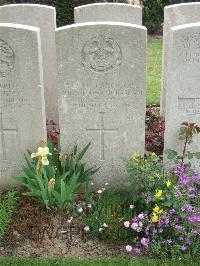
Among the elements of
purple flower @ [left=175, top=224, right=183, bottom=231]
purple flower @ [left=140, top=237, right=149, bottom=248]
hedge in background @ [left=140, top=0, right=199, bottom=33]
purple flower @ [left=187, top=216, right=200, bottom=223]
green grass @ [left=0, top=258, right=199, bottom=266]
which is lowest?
green grass @ [left=0, top=258, right=199, bottom=266]

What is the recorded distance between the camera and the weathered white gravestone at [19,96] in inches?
192

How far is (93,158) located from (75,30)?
58.7 inches

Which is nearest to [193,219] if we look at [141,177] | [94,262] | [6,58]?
[141,177]

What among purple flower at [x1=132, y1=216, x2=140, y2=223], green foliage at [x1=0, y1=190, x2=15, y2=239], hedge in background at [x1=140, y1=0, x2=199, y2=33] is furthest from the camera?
hedge in background at [x1=140, y1=0, x2=199, y2=33]

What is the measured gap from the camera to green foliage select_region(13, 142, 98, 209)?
484 centimetres

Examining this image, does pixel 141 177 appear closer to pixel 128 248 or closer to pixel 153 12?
pixel 128 248

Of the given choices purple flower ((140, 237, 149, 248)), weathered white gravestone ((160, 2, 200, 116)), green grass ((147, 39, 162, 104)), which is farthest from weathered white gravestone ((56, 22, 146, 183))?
green grass ((147, 39, 162, 104))

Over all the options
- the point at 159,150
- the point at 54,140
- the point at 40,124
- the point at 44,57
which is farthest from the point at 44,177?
the point at 44,57

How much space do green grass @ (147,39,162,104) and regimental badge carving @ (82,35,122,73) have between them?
3.64m

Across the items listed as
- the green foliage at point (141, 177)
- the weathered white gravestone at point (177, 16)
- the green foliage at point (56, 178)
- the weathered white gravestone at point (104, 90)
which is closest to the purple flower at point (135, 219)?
the green foliage at point (141, 177)

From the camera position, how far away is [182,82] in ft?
16.7

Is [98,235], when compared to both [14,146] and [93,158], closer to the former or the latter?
[93,158]

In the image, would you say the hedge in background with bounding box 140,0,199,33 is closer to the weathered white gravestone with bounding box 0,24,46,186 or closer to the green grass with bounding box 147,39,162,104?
the green grass with bounding box 147,39,162,104

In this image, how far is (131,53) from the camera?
4.89 m
